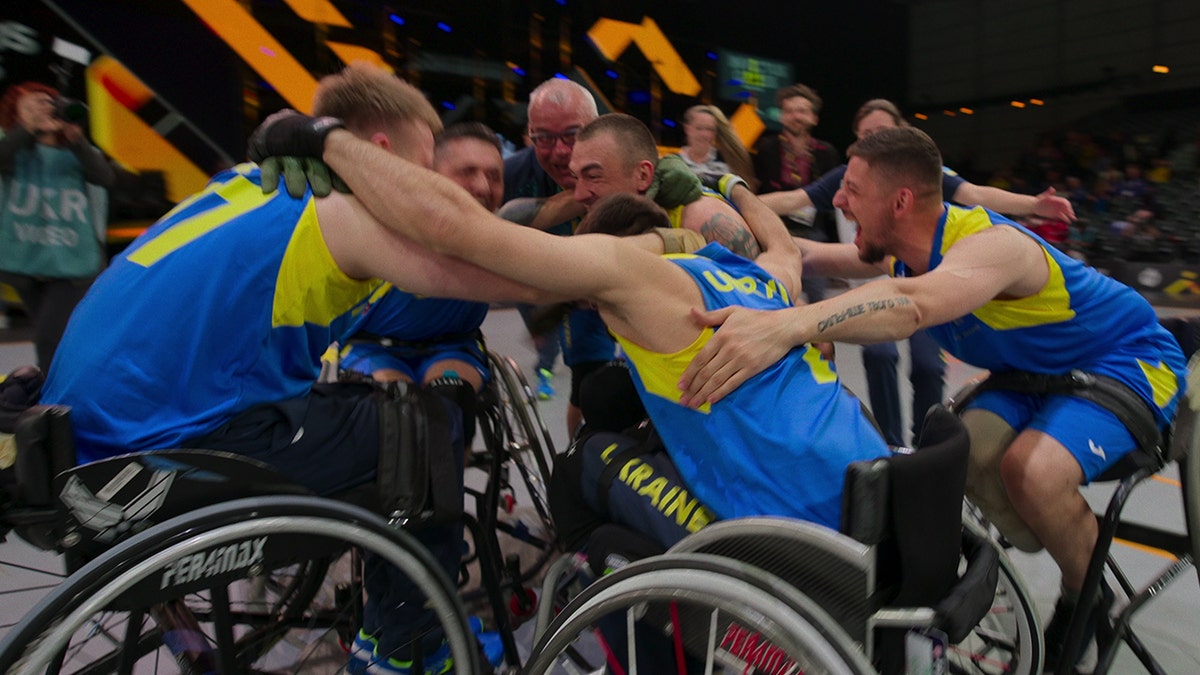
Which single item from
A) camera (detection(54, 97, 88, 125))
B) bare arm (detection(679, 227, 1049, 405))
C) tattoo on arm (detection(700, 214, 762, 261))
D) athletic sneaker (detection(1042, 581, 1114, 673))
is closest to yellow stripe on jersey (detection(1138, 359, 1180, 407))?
bare arm (detection(679, 227, 1049, 405))

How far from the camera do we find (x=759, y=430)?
1.34 meters

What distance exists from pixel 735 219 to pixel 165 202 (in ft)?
23.5

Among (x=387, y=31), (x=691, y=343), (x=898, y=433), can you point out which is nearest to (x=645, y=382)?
(x=691, y=343)

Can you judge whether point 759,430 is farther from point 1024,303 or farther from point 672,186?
point 672,186

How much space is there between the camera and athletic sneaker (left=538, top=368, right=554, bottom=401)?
15.0ft

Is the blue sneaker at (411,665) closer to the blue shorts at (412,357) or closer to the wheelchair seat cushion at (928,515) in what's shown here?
the blue shorts at (412,357)

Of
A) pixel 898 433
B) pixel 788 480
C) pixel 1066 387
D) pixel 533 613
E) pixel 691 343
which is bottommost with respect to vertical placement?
pixel 898 433

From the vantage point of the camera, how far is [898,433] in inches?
134

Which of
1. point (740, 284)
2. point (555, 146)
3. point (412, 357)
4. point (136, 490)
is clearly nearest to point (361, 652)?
point (136, 490)

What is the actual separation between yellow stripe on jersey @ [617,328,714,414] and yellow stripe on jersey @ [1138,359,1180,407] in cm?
119

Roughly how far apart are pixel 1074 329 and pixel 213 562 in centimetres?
186

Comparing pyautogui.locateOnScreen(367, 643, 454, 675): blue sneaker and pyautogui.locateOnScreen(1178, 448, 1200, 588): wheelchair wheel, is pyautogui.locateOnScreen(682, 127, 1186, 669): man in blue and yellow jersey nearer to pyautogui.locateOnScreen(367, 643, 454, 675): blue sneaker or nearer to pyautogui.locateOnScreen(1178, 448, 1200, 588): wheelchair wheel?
pyautogui.locateOnScreen(1178, 448, 1200, 588): wheelchair wheel

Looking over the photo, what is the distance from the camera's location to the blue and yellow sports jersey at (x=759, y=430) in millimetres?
1305

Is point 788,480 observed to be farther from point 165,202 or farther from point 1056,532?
point 165,202
